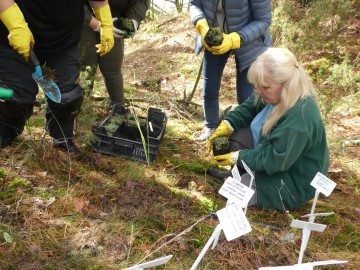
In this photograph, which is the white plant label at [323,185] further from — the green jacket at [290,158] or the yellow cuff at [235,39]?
the yellow cuff at [235,39]

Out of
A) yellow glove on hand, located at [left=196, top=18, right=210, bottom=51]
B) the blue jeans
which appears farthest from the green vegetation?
yellow glove on hand, located at [left=196, top=18, right=210, bottom=51]

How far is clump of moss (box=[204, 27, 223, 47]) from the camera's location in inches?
120

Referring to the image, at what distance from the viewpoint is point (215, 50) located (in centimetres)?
315

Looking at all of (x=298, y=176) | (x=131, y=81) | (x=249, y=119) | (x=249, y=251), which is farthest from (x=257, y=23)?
(x=131, y=81)

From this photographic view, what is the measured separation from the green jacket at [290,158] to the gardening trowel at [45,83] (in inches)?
54.0

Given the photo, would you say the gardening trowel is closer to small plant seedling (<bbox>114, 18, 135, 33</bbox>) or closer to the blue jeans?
small plant seedling (<bbox>114, 18, 135, 33</bbox>)

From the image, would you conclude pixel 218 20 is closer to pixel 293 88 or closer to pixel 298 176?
pixel 293 88

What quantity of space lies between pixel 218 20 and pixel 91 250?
7.41ft

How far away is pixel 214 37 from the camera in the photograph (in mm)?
3047

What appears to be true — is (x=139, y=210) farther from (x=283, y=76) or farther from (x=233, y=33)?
(x=233, y=33)

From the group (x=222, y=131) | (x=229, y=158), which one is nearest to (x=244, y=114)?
(x=222, y=131)

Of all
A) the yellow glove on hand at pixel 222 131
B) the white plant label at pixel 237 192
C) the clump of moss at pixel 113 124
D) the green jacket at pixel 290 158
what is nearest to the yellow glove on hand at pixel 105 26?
the clump of moss at pixel 113 124

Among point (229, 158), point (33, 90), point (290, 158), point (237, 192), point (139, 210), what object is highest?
point (33, 90)

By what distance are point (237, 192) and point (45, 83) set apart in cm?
150
